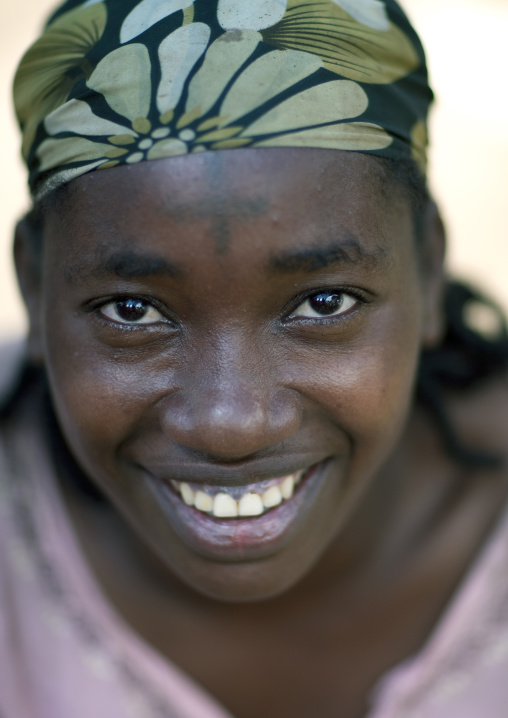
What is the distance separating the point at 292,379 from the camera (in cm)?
136

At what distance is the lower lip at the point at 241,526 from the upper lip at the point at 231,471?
67mm

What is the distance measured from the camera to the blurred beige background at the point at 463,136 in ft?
13.4

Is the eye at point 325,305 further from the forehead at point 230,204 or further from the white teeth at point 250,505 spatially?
the white teeth at point 250,505

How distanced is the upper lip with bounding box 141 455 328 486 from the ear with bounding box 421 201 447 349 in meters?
0.45

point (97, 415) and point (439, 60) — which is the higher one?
point (439, 60)

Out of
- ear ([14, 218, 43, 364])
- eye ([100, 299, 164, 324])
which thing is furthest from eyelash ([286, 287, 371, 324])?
ear ([14, 218, 43, 364])

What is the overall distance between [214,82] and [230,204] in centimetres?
21

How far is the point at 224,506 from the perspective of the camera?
4.77 ft

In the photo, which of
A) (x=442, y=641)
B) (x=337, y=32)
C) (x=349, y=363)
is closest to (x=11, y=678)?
(x=442, y=641)

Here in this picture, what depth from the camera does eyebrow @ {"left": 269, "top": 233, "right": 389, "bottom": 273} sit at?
1.26m

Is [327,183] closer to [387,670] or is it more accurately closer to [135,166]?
[135,166]

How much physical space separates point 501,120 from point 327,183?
11.1 feet

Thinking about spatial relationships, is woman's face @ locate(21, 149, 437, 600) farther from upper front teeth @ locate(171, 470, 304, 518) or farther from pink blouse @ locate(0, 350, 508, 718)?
pink blouse @ locate(0, 350, 508, 718)

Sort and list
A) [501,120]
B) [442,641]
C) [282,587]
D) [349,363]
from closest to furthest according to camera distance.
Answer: [349,363] < [282,587] < [442,641] < [501,120]
